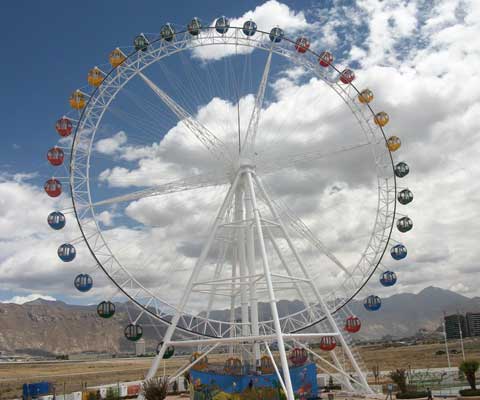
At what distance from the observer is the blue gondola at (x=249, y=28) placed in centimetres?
3325

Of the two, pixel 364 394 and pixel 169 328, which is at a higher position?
pixel 169 328

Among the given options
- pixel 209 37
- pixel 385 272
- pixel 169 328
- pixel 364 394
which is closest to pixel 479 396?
pixel 364 394

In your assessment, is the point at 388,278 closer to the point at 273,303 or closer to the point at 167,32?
the point at 273,303

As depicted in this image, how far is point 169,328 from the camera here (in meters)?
28.2

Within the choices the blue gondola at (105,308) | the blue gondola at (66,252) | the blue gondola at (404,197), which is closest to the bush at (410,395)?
the blue gondola at (404,197)

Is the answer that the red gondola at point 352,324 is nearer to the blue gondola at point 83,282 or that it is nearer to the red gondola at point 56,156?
the blue gondola at point 83,282

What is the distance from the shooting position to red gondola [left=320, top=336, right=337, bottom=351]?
2880 cm

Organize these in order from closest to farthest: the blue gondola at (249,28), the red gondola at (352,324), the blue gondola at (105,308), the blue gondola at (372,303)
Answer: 1. the blue gondola at (105,308)
2. the red gondola at (352,324)
3. the blue gondola at (372,303)
4. the blue gondola at (249,28)

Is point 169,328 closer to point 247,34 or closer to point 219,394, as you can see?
point 219,394

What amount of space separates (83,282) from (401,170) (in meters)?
20.4

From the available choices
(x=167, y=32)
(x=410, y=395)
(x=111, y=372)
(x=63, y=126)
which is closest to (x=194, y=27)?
(x=167, y=32)

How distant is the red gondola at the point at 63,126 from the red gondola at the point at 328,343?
730 inches

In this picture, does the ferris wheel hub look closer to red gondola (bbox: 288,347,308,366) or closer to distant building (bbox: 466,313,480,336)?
red gondola (bbox: 288,347,308,366)

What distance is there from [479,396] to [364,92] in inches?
752
